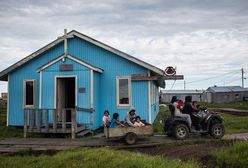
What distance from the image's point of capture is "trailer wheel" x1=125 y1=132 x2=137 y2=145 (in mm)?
12320

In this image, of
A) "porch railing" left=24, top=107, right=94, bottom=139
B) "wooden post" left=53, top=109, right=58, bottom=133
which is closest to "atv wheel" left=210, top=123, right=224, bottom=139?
"porch railing" left=24, top=107, right=94, bottom=139

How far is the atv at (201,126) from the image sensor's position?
13108mm

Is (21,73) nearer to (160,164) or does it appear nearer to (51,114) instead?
(51,114)

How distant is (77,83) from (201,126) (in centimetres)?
620

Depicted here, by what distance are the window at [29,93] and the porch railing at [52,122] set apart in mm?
1692

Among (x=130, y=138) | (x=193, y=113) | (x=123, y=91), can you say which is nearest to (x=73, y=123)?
(x=130, y=138)

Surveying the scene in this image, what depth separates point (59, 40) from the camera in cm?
1800

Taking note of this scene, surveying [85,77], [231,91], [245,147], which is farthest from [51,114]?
[231,91]

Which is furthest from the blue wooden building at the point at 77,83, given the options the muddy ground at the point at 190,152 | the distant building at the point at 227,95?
the distant building at the point at 227,95

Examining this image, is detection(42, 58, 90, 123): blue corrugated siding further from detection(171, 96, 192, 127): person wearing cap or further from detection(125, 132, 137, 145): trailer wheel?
detection(171, 96, 192, 127): person wearing cap

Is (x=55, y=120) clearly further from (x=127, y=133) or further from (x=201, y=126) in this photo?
(x=201, y=126)

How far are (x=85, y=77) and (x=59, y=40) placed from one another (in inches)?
116

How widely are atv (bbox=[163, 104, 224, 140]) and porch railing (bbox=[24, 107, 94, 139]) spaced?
392 cm

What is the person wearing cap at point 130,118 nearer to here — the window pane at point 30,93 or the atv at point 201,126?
the atv at point 201,126
